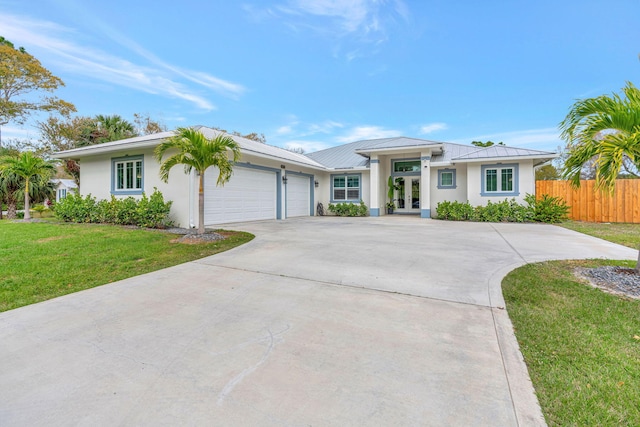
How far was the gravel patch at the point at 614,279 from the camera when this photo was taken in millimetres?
3906

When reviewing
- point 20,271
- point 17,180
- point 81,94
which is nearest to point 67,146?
point 81,94

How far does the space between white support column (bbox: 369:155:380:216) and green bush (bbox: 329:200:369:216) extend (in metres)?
0.43

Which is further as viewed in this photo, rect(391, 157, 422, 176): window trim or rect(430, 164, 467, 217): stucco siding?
rect(391, 157, 422, 176): window trim

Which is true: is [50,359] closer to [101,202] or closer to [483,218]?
[101,202]

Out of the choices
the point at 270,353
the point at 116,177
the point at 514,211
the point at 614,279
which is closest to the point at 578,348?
the point at 270,353

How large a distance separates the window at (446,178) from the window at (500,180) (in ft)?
5.91

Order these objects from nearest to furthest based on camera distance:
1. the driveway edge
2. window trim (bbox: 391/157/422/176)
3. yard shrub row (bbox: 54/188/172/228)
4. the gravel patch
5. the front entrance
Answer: the driveway edge
the gravel patch
yard shrub row (bbox: 54/188/172/228)
window trim (bbox: 391/157/422/176)
the front entrance

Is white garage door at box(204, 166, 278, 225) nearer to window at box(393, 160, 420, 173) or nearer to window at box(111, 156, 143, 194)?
window at box(111, 156, 143, 194)

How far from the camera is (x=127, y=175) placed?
451 inches

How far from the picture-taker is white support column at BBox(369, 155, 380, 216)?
16.4 m

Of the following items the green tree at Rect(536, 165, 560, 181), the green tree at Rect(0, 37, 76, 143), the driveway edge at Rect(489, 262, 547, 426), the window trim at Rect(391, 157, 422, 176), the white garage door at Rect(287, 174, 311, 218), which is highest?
the green tree at Rect(0, 37, 76, 143)

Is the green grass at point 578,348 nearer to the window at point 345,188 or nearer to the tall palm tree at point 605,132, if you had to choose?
the tall palm tree at point 605,132

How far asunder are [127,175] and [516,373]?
13236mm

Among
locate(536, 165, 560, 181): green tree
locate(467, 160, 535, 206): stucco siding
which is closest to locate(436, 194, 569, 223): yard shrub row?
locate(467, 160, 535, 206): stucco siding
